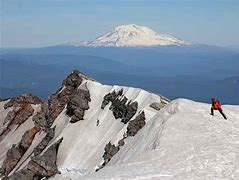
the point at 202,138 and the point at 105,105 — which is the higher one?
the point at 202,138

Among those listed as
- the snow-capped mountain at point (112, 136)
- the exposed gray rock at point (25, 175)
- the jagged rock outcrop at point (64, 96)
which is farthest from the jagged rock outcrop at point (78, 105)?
the exposed gray rock at point (25, 175)

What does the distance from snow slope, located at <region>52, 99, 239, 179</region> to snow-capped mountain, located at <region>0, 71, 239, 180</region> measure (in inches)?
2.2

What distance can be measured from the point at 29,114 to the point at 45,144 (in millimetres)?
21169

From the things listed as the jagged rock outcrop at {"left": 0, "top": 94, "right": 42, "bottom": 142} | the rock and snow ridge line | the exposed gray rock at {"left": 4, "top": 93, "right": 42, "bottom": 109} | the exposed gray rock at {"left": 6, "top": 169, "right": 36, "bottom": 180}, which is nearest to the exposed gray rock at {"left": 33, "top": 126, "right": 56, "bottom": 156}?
the rock and snow ridge line

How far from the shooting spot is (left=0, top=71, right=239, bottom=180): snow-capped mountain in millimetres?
Result: 25844

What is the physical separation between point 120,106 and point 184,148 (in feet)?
123

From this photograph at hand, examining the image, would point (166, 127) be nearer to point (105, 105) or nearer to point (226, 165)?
point (226, 165)

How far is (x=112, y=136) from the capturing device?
61531mm

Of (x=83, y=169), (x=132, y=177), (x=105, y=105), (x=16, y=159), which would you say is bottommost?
(x=16, y=159)

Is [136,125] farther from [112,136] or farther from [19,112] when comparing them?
[19,112]

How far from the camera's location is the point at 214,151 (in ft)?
89.0

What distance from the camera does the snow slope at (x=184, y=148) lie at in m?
23.9

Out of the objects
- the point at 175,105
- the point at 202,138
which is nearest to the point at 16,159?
the point at 175,105

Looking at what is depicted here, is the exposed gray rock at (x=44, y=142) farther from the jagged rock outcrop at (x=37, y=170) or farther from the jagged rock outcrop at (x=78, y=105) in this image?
the jagged rock outcrop at (x=37, y=170)
